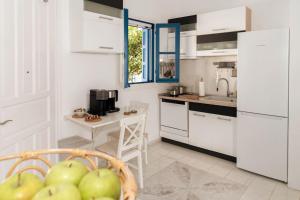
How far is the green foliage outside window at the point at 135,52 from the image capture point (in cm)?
395

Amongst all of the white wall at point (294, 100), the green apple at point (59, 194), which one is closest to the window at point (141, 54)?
A: the white wall at point (294, 100)

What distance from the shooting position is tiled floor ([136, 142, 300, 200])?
8.33ft

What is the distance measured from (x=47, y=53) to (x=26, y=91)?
457mm

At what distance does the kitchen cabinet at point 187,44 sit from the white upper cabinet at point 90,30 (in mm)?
1453

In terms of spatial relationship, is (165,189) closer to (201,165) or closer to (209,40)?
(201,165)

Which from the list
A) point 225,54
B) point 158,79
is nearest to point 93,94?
point 158,79

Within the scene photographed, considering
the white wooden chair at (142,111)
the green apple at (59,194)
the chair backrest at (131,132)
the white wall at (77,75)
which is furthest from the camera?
the white wooden chair at (142,111)

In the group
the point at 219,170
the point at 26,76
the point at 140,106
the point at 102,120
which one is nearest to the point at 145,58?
the point at 140,106

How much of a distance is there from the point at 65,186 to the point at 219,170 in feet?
9.73

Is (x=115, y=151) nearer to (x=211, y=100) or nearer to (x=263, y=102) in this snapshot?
(x=211, y=100)

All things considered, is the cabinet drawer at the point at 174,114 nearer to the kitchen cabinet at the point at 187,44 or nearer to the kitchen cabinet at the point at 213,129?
the kitchen cabinet at the point at 213,129

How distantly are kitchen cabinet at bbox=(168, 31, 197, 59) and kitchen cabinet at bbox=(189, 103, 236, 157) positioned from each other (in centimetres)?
91

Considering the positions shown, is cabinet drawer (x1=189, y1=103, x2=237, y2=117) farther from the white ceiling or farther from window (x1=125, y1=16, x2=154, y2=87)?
the white ceiling

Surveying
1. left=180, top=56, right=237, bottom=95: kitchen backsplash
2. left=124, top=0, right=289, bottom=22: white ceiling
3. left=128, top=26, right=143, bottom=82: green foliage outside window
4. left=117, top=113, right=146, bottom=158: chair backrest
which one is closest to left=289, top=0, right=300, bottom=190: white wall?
left=124, top=0, right=289, bottom=22: white ceiling
